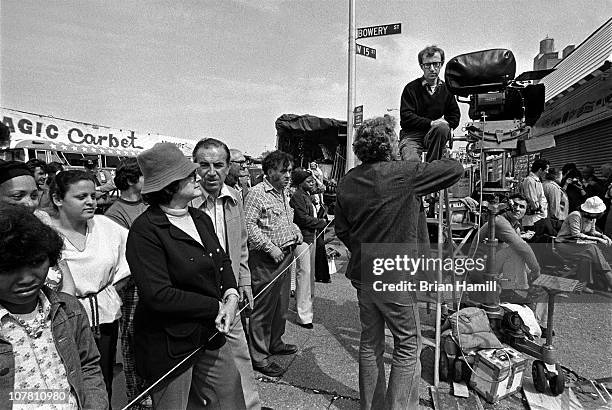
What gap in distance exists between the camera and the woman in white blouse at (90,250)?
204 cm

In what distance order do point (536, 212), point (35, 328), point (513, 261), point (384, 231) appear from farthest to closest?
point (536, 212), point (513, 261), point (384, 231), point (35, 328)

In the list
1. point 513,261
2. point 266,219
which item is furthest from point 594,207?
point 266,219

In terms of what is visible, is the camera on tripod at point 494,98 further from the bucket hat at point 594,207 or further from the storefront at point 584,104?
the bucket hat at point 594,207

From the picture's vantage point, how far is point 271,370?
329 centimetres

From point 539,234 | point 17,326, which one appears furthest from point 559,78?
point 17,326

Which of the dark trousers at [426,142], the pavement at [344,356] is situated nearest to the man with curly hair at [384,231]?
the dark trousers at [426,142]

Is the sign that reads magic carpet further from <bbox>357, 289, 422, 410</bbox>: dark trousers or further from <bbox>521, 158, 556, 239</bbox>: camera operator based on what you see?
<bbox>357, 289, 422, 410</bbox>: dark trousers

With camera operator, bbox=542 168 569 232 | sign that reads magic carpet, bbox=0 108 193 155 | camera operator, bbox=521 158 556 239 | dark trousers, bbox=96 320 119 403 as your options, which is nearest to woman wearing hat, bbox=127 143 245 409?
dark trousers, bbox=96 320 119 403

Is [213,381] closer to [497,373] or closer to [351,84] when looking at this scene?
[497,373]

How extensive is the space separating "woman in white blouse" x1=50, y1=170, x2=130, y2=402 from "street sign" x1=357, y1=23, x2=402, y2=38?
6088 mm

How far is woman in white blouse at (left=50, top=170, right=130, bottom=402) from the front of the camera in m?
2.04

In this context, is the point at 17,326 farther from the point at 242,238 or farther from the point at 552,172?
the point at 552,172

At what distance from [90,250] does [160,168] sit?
656 millimetres

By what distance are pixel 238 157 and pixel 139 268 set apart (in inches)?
224
